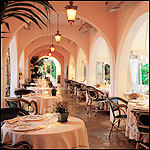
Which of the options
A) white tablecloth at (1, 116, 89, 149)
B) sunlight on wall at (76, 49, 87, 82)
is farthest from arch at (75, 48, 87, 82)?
white tablecloth at (1, 116, 89, 149)

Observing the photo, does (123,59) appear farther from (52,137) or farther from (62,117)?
(52,137)

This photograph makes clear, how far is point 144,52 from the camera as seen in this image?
7.91 m

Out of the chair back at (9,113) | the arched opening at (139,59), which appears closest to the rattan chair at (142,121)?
the chair back at (9,113)

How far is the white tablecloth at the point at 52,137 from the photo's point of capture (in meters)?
2.46

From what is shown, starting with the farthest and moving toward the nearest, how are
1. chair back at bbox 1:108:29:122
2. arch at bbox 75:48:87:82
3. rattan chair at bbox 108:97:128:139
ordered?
arch at bbox 75:48:87:82
rattan chair at bbox 108:97:128:139
chair back at bbox 1:108:29:122

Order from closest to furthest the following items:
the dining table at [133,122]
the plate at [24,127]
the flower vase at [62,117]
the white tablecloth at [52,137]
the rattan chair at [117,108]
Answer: the white tablecloth at [52,137], the plate at [24,127], the flower vase at [62,117], the dining table at [133,122], the rattan chair at [117,108]

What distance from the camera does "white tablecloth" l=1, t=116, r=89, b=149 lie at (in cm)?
246

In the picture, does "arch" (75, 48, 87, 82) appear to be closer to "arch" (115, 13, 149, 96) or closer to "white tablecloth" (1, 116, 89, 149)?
"arch" (115, 13, 149, 96)

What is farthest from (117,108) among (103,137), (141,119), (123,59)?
(123,59)

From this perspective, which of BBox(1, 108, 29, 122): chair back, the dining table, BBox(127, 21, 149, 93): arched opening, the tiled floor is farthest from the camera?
BBox(127, 21, 149, 93): arched opening

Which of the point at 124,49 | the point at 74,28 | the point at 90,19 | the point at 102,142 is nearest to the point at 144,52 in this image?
the point at 124,49

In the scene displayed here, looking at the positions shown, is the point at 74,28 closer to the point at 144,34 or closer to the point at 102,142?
the point at 144,34

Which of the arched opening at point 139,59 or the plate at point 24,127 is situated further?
the arched opening at point 139,59

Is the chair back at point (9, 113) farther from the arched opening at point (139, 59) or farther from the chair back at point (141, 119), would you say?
the arched opening at point (139, 59)
